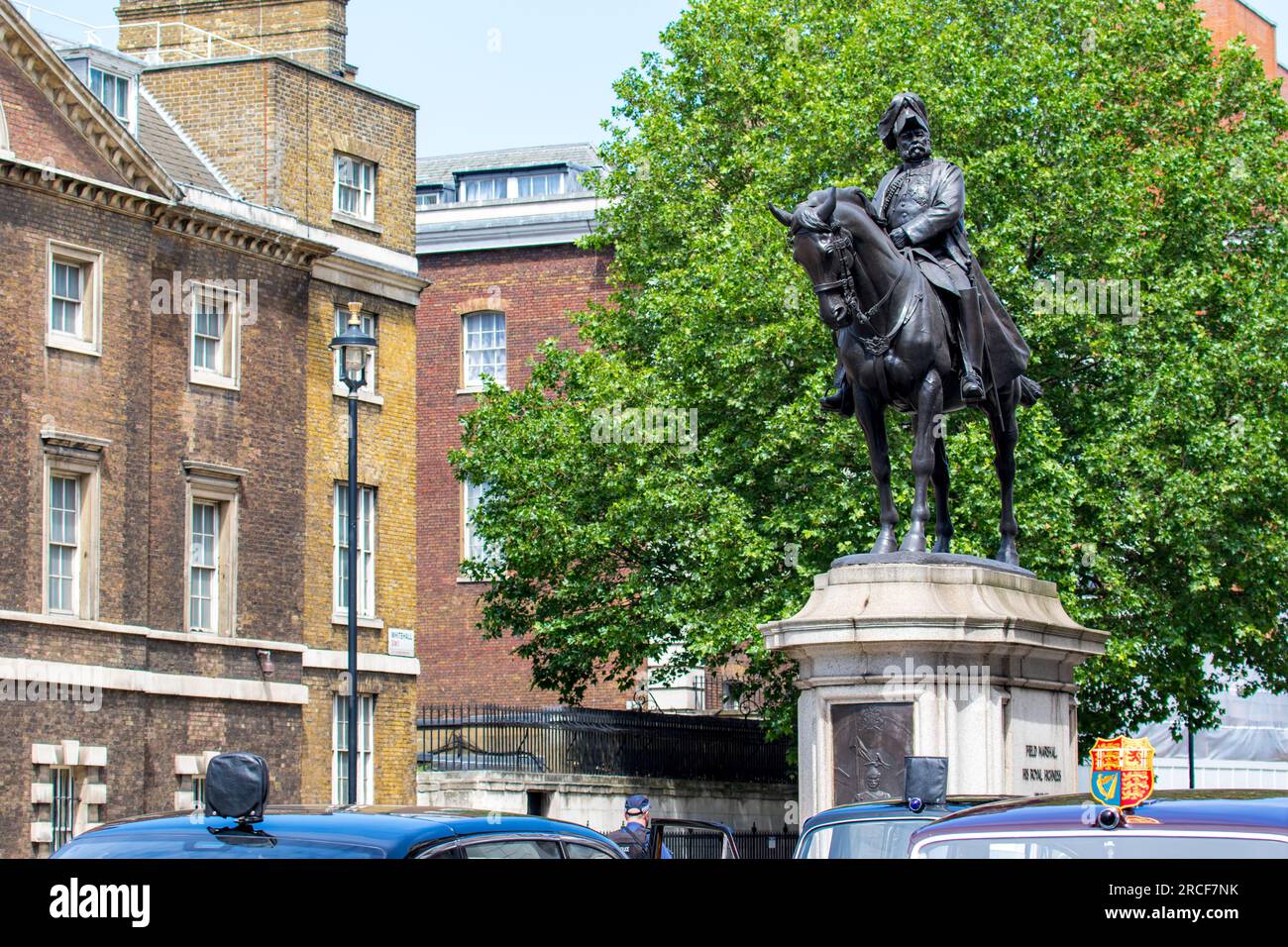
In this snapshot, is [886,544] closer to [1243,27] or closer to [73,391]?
[73,391]

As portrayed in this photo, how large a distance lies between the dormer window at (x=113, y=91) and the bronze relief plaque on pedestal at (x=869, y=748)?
2699cm

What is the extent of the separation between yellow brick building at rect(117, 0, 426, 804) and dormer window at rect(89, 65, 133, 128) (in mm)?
1520

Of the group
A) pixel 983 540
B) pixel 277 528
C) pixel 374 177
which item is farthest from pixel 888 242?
pixel 374 177

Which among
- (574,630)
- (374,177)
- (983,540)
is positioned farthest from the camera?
(374,177)

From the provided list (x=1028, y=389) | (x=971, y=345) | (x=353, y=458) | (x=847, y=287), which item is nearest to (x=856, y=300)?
(x=847, y=287)

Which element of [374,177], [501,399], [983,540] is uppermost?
[374,177]

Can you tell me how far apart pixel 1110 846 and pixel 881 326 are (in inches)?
425

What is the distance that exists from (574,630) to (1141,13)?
1556 cm

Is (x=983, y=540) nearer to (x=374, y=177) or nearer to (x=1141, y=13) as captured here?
(x=1141, y=13)

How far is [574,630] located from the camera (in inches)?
1564

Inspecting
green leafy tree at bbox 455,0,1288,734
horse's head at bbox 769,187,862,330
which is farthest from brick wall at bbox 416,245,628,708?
horse's head at bbox 769,187,862,330

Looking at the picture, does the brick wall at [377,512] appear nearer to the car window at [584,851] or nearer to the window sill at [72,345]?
the window sill at [72,345]

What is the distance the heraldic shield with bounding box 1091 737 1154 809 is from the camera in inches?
271
